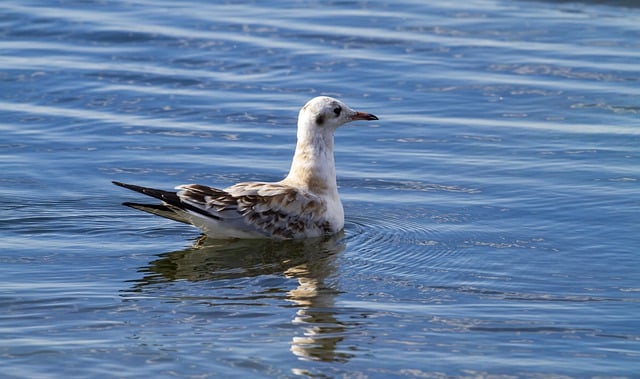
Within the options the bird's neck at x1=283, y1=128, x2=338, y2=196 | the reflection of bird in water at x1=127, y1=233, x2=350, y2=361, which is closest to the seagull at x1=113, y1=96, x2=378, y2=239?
the bird's neck at x1=283, y1=128, x2=338, y2=196

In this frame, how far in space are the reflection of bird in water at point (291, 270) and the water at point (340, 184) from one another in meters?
0.02

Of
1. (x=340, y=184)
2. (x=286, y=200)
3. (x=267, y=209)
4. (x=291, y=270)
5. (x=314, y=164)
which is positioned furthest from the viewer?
(x=340, y=184)

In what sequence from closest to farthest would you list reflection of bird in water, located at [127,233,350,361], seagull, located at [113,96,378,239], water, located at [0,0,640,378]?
water, located at [0,0,640,378] < reflection of bird in water, located at [127,233,350,361] < seagull, located at [113,96,378,239]

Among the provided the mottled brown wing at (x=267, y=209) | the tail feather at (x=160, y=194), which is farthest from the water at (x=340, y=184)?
the tail feather at (x=160, y=194)

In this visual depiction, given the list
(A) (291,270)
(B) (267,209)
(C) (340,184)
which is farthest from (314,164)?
Answer: (A) (291,270)

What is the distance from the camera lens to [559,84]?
14.8 metres

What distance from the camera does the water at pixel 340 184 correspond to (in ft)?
26.5

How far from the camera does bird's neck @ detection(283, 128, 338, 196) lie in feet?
35.9

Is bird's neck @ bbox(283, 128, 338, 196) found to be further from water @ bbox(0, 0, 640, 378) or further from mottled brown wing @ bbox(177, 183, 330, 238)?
water @ bbox(0, 0, 640, 378)

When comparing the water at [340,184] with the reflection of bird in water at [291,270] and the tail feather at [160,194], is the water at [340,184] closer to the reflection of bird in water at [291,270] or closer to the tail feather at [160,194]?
the reflection of bird in water at [291,270]

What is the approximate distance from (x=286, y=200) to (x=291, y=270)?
3.40 ft

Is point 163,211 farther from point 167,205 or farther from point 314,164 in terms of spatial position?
point 314,164

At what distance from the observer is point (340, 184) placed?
39.3 feet

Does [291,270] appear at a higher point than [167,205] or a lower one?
lower
